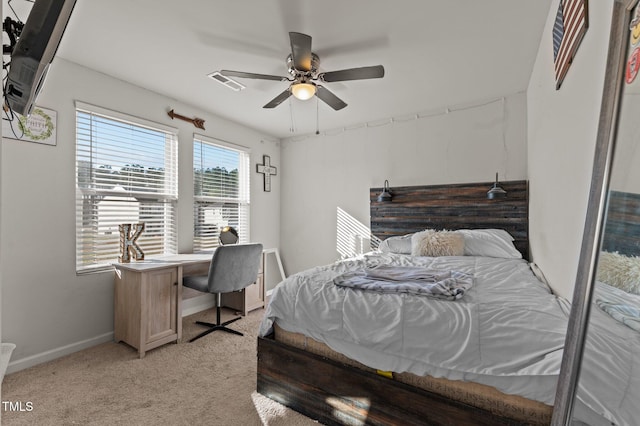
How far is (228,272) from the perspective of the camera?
9.53 ft

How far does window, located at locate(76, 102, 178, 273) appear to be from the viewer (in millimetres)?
2744

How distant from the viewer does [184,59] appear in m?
2.59

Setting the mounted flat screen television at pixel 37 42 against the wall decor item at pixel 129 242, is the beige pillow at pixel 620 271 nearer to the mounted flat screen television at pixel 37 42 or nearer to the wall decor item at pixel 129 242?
the mounted flat screen television at pixel 37 42

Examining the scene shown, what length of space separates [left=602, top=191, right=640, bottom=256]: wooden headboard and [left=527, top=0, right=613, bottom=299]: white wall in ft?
1.97

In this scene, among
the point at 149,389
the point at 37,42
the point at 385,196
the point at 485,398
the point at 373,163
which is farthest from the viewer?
the point at 373,163

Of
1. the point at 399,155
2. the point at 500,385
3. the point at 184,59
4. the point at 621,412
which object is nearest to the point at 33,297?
the point at 184,59

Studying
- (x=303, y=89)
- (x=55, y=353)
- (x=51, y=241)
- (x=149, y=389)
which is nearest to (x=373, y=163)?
(x=303, y=89)

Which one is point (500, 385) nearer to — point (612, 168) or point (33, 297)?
point (612, 168)

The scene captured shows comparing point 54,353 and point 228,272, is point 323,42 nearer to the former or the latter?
point 228,272

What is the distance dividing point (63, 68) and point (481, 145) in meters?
4.10

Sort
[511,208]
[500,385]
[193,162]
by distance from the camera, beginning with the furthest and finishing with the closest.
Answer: [193,162] → [511,208] → [500,385]

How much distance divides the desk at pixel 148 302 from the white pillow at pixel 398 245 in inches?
80.4

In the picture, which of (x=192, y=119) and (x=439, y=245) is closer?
(x=439, y=245)

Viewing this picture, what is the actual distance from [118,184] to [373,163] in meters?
2.95
